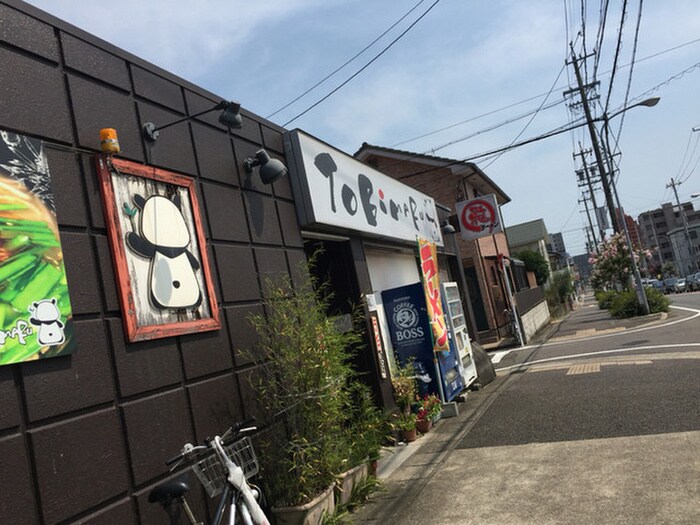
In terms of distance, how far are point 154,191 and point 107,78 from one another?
100 cm

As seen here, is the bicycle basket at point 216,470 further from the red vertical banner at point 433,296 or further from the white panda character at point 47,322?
the red vertical banner at point 433,296

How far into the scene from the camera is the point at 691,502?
386 centimetres

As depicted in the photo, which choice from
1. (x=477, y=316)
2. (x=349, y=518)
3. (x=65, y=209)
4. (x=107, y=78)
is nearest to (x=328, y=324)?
(x=349, y=518)

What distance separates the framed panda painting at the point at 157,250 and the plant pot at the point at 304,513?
5.62 ft

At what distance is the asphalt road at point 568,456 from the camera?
165 inches

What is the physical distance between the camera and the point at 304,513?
4316mm

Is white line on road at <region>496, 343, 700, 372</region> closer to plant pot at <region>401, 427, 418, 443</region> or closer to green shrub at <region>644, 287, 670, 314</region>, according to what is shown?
plant pot at <region>401, 427, 418, 443</region>

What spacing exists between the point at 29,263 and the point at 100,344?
0.74 m

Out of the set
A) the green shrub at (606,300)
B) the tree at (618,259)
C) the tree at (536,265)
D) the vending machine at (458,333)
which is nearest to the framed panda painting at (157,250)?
the vending machine at (458,333)

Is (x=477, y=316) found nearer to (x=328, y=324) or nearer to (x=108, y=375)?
(x=328, y=324)

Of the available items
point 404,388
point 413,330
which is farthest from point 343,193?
point 404,388

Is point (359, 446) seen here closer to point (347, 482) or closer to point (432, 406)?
Answer: point (347, 482)

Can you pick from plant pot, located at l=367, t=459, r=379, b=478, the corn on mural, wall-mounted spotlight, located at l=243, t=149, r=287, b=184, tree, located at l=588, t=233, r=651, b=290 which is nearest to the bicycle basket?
the corn on mural

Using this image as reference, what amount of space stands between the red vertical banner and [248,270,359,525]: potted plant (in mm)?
3488
